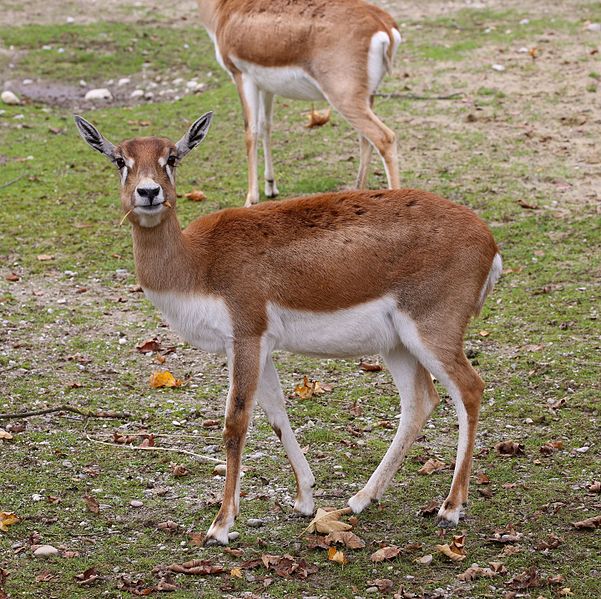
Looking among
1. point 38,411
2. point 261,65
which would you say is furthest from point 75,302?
point 261,65

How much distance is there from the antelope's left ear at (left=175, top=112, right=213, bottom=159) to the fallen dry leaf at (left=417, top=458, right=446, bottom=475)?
6.94ft

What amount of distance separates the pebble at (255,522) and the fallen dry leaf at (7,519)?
1.13 metres

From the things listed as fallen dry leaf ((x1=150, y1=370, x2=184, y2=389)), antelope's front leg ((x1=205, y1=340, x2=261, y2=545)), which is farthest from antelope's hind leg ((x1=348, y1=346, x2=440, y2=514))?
fallen dry leaf ((x1=150, y1=370, x2=184, y2=389))

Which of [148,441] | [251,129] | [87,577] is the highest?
[251,129]

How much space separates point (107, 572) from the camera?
200 inches

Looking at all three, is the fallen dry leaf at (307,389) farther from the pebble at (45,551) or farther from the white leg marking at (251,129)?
the white leg marking at (251,129)

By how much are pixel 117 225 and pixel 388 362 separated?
16.1 feet

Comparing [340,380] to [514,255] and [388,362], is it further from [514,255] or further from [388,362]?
[514,255]

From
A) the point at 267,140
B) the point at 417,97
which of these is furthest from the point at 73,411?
the point at 417,97

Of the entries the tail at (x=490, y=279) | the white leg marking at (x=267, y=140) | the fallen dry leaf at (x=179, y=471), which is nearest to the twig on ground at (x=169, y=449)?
the fallen dry leaf at (x=179, y=471)

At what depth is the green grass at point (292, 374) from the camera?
527cm

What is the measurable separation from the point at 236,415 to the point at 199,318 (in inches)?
19.8

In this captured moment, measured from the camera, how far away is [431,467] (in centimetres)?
608

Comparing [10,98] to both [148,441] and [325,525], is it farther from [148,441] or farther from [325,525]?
[325,525]
